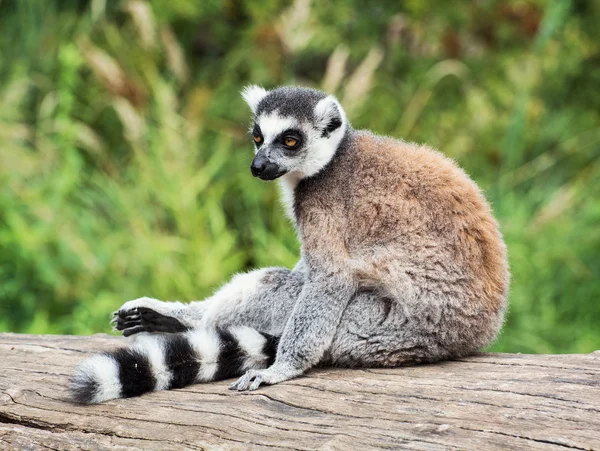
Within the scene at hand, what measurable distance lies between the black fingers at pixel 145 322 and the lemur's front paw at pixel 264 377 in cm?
79

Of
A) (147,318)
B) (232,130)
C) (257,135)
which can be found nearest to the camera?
(257,135)

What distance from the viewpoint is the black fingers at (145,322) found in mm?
4297

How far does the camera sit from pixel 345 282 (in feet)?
12.1

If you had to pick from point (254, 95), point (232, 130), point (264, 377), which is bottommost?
point (264, 377)

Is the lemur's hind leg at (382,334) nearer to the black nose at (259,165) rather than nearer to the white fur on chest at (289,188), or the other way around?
the white fur on chest at (289,188)

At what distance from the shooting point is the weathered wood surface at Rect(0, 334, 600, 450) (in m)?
2.90

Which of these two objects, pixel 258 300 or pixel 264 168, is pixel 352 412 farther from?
pixel 264 168

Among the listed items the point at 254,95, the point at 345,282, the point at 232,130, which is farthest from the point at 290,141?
the point at 232,130

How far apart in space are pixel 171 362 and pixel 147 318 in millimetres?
746

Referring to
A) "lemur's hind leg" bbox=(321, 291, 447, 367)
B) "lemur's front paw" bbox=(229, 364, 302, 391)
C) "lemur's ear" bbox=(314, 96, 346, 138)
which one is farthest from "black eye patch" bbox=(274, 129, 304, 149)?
"lemur's front paw" bbox=(229, 364, 302, 391)

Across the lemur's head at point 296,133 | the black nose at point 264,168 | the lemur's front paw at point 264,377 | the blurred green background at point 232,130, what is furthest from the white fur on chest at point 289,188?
the blurred green background at point 232,130

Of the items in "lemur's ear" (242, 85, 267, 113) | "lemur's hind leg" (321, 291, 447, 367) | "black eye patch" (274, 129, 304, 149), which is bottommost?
"lemur's hind leg" (321, 291, 447, 367)

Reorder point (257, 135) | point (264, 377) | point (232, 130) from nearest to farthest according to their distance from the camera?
1. point (264, 377)
2. point (257, 135)
3. point (232, 130)

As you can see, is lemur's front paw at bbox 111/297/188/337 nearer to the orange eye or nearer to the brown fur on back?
the brown fur on back
